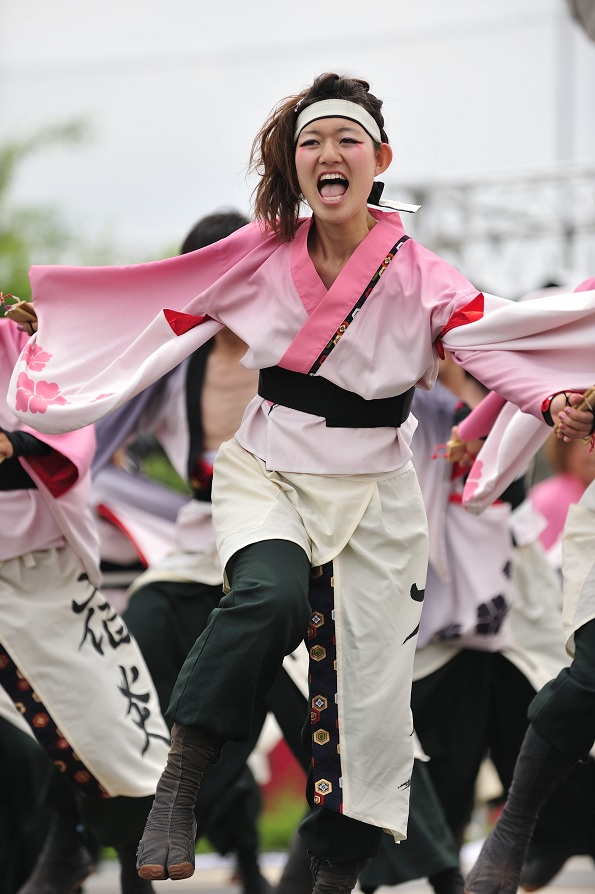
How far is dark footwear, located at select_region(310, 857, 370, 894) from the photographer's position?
127 inches

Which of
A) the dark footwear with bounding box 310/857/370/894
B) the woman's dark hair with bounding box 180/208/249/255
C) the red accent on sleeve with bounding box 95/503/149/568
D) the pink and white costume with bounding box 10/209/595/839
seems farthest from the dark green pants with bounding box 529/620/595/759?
the red accent on sleeve with bounding box 95/503/149/568

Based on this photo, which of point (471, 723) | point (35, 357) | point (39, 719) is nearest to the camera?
point (35, 357)

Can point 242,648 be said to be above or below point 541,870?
above

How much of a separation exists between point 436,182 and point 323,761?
6.75 metres

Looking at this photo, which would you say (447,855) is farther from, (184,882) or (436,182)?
(436,182)

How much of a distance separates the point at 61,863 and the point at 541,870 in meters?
1.52

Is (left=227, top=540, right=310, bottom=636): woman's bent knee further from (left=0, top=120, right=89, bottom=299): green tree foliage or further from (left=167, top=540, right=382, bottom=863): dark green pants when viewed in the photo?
(left=0, top=120, right=89, bottom=299): green tree foliage

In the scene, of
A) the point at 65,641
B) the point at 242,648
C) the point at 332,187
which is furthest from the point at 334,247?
the point at 65,641

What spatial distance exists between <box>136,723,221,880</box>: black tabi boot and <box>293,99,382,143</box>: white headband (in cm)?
134

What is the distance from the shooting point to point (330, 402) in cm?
320

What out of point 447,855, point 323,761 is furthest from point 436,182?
point 323,761

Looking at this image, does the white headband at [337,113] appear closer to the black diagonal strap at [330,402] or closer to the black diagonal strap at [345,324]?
the black diagonal strap at [345,324]

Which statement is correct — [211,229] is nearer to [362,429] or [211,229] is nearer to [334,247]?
[334,247]

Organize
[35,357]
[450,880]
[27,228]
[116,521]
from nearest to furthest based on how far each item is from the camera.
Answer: [35,357] → [450,880] → [116,521] → [27,228]
